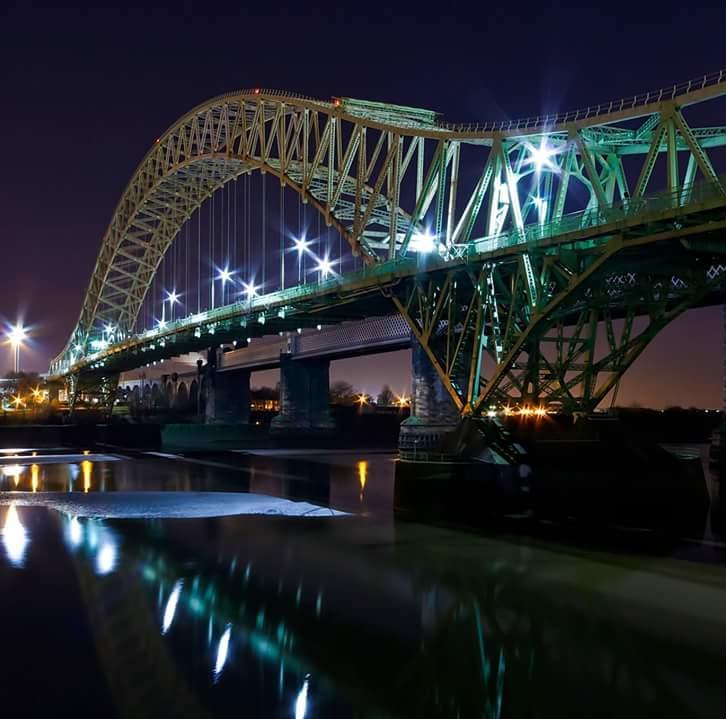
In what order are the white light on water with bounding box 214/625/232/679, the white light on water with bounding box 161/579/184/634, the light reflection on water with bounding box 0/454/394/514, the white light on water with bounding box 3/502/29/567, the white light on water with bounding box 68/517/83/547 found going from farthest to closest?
the light reflection on water with bounding box 0/454/394/514 → the white light on water with bounding box 68/517/83/547 → the white light on water with bounding box 3/502/29/567 → the white light on water with bounding box 161/579/184/634 → the white light on water with bounding box 214/625/232/679

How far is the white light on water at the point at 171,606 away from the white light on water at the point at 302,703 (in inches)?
135

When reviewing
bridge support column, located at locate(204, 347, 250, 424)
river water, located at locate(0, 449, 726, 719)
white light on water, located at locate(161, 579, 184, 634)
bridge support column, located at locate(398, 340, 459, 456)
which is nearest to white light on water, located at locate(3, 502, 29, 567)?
river water, located at locate(0, 449, 726, 719)

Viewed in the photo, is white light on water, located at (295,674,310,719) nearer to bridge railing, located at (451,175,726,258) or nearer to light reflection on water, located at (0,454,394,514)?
light reflection on water, located at (0,454,394,514)

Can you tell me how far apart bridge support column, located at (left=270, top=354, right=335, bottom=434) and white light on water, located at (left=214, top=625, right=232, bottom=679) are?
66842 millimetres

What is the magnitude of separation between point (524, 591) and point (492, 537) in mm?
6525

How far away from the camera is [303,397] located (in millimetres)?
83438

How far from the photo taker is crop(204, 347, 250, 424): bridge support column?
96812 millimetres

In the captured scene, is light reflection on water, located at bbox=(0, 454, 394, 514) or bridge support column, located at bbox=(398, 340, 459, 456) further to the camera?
bridge support column, located at bbox=(398, 340, 459, 456)

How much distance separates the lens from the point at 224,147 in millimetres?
68562

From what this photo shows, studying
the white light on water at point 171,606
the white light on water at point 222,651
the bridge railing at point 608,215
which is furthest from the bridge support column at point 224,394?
the white light on water at point 222,651

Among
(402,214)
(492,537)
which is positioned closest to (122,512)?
(492,537)

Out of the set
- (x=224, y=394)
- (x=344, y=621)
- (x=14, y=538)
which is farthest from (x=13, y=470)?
(x=224, y=394)

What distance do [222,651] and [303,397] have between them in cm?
7014

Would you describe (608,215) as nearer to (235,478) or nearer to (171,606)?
(171,606)
